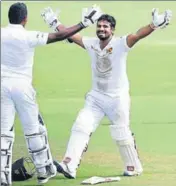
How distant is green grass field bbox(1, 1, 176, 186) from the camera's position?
864cm

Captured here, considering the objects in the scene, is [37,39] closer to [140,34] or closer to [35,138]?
[35,138]

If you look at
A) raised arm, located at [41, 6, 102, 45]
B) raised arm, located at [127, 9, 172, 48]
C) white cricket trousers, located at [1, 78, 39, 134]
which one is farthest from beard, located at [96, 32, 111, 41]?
white cricket trousers, located at [1, 78, 39, 134]

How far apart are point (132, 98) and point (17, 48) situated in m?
5.19

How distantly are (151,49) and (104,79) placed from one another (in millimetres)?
8056

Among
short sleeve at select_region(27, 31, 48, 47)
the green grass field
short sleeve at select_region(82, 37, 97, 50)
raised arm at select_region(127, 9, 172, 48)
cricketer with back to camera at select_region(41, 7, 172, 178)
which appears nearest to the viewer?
short sleeve at select_region(27, 31, 48, 47)

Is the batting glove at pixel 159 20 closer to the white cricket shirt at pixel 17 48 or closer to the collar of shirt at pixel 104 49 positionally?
the collar of shirt at pixel 104 49

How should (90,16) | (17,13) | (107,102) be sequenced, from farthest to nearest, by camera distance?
(107,102), (90,16), (17,13)

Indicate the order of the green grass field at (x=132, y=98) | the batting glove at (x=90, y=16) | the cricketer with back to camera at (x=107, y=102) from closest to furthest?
the batting glove at (x=90, y=16)
the cricketer with back to camera at (x=107, y=102)
the green grass field at (x=132, y=98)

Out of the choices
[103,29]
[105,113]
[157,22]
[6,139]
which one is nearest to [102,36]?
[103,29]

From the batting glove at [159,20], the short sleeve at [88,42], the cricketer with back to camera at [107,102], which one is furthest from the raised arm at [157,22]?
the short sleeve at [88,42]

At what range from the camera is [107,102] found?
27.2 feet

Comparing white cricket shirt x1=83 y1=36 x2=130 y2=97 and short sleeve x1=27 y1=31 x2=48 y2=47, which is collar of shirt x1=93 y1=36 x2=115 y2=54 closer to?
white cricket shirt x1=83 y1=36 x2=130 y2=97

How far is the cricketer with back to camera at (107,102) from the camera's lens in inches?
322

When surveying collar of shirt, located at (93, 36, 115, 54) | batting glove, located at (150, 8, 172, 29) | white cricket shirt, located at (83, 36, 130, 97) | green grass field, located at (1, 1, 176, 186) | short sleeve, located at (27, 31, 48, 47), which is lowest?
green grass field, located at (1, 1, 176, 186)
